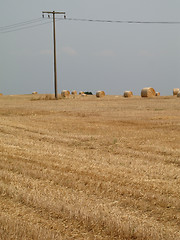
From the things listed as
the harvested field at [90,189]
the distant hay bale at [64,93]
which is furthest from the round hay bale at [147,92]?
the harvested field at [90,189]

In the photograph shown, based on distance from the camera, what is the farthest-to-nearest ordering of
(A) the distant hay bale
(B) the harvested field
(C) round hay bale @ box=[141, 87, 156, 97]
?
(A) the distant hay bale
(C) round hay bale @ box=[141, 87, 156, 97]
(B) the harvested field

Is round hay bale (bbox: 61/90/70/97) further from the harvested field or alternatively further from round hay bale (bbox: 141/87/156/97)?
the harvested field

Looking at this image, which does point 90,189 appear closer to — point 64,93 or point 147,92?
point 147,92

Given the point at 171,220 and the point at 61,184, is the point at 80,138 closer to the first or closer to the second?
the point at 61,184

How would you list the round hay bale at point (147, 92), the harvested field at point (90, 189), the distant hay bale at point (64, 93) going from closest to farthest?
the harvested field at point (90, 189), the round hay bale at point (147, 92), the distant hay bale at point (64, 93)

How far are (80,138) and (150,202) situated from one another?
6.83 m

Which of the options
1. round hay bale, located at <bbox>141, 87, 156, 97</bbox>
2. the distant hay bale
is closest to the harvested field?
round hay bale, located at <bbox>141, 87, 156, 97</bbox>

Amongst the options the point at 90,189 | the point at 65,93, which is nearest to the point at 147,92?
the point at 65,93

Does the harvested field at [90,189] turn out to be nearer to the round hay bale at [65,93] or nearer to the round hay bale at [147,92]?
the round hay bale at [147,92]

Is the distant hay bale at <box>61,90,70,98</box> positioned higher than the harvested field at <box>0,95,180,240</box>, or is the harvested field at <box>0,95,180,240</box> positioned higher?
the distant hay bale at <box>61,90,70,98</box>

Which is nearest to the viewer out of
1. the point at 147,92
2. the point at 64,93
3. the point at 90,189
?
the point at 90,189

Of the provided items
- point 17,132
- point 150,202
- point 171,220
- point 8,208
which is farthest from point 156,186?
point 17,132

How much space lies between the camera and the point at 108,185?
20.3 ft

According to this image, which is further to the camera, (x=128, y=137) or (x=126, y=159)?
(x=128, y=137)
